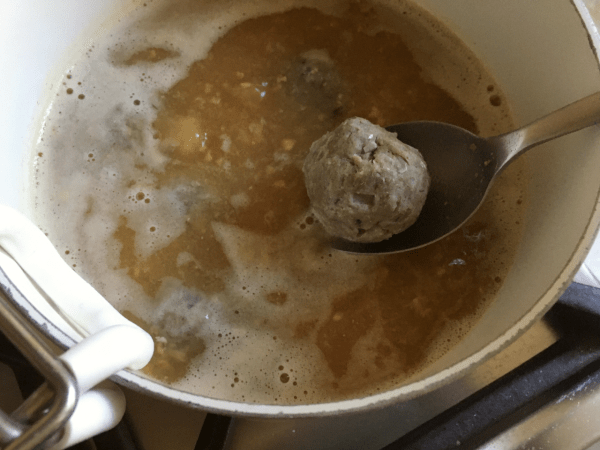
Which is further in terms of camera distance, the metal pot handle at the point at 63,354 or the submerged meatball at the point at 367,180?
the submerged meatball at the point at 367,180

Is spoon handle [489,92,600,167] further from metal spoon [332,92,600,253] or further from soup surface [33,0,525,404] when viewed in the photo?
soup surface [33,0,525,404]

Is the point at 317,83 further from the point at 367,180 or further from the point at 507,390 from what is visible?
the point at 507,390

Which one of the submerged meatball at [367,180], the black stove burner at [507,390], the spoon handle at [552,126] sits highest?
the spoon handle at [552,126]

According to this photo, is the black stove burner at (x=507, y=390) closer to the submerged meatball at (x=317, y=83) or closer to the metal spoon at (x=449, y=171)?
the metal spoon at (x=449, y=171)

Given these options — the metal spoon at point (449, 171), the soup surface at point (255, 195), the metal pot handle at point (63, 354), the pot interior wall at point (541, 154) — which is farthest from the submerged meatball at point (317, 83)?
the metal pot handle at point (63, 354)

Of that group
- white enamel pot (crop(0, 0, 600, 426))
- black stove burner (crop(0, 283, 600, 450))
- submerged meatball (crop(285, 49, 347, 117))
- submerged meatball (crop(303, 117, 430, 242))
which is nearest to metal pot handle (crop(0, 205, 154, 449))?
white enamel pot (crop(0, 0, 600, 426))

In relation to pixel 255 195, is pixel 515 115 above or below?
above

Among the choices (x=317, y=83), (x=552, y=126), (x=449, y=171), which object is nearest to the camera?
(x=552, y=126)

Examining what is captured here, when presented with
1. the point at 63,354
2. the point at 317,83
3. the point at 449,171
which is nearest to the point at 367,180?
the point at 449,171
